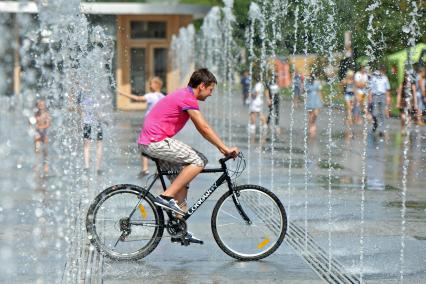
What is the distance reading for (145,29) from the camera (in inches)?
1478

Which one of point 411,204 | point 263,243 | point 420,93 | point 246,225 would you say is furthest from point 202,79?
point 420,93

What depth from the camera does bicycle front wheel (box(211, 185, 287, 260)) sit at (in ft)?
27.4

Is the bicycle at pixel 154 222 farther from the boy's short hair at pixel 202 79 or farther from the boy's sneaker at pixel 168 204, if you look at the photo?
the boy's short hair at pixel 202 79

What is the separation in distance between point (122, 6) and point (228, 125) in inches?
413

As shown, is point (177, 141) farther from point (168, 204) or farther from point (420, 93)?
A: point (420, 93)

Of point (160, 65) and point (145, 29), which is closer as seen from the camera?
point (160, 65)

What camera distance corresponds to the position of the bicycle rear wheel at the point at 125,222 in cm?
827

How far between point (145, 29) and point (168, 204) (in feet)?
97.3

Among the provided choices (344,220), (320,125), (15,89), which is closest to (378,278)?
(344,220)

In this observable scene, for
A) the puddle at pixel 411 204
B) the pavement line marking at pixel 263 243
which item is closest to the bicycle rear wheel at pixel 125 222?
the pavement line marking at pixel 263 243

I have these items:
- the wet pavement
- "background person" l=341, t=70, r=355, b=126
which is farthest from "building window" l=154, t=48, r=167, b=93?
the wet pavement

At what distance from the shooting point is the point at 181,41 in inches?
1491

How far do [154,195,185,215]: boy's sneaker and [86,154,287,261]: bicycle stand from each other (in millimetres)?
48

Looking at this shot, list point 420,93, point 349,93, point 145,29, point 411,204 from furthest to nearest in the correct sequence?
point 145,29 → point 420,93 → point 349,93 → point 411,204
